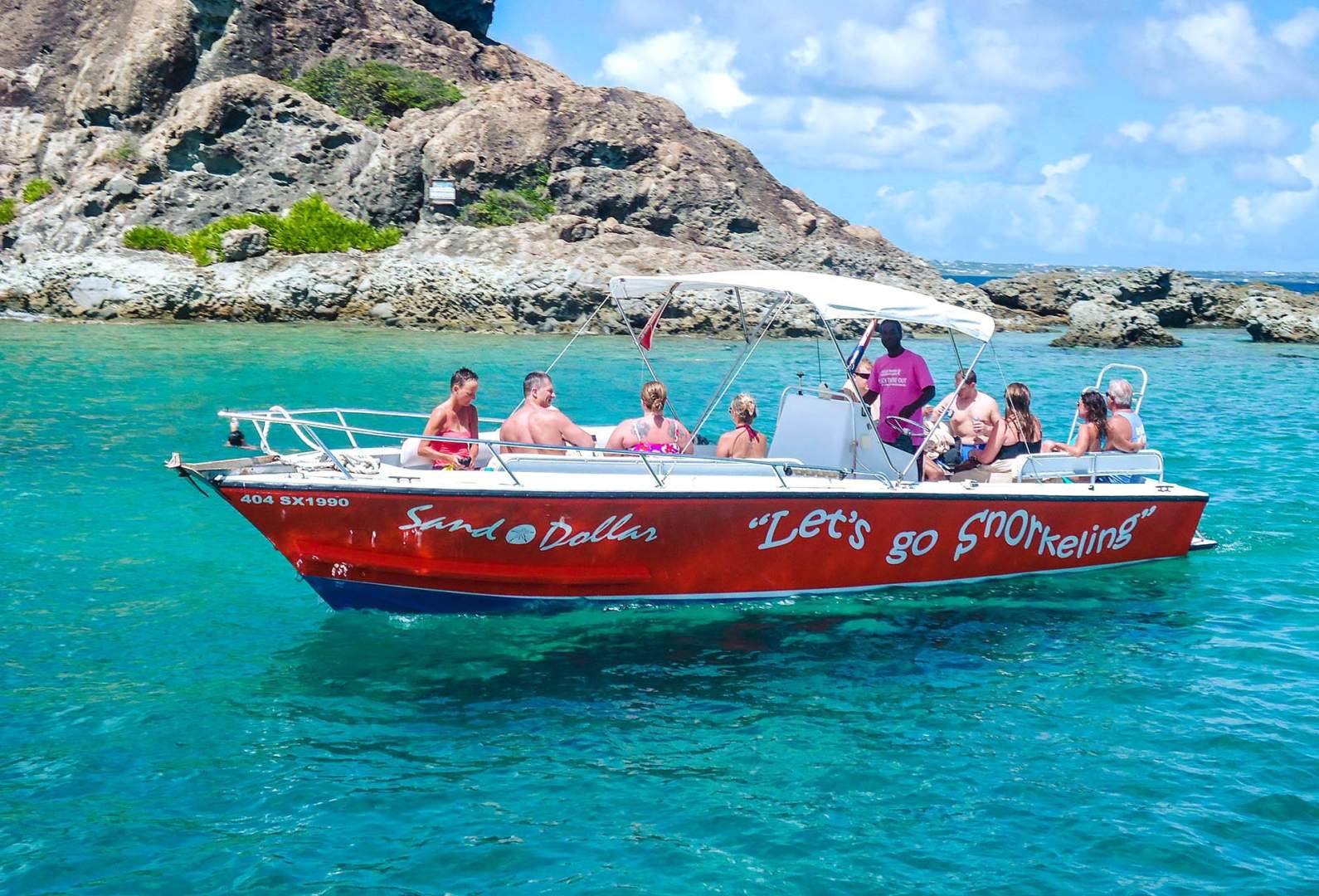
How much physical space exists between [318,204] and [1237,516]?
3315 cm

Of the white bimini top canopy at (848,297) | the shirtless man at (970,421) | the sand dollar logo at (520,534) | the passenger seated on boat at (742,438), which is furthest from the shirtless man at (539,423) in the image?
the shirtless man at (970,421)

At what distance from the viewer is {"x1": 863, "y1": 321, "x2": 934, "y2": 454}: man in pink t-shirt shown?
11.0 m

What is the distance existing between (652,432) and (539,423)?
0.98 metres

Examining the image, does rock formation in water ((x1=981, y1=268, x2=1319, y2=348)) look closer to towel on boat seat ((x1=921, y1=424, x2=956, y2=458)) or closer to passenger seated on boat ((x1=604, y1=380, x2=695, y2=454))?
towel on boat seat ((x1=921, y1=424, x2=956, y2=458))

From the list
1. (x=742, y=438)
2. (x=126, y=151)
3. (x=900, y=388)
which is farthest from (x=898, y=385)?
(x=126, y=151)

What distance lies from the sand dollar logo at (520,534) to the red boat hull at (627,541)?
12 millimetres

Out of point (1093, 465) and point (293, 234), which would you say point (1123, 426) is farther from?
point (293, 234)

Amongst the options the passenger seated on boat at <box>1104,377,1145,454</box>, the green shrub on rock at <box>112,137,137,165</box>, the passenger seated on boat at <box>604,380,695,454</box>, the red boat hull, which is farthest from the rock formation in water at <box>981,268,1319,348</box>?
the passenger seated on boat at <box>604,380,695,454</box>

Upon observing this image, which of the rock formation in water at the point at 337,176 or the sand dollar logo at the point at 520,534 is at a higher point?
the rock formation in water at the point at 337,176

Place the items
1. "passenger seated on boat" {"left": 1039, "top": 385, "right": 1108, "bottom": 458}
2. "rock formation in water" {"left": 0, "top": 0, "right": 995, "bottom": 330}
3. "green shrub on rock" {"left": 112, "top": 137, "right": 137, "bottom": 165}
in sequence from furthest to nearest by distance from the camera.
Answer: "green shrub on rock" {"left": 112, "top": 137, "right": 137, "bottom": 165} → "rock formation in water" {"left": 0, "top": 0, "right": 995, "bottom": 330} → "passenger seated on boat" {"left": 1039, "top": 385, "right": 1108, "bottom": 458}

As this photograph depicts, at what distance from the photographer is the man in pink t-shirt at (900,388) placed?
1097 cm

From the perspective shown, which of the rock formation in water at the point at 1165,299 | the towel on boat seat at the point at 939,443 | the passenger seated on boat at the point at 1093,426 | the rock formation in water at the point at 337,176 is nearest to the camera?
the towel on boat seat at the point at 939,443

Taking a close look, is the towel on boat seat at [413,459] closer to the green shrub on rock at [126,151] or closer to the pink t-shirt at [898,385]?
the pink t-shirt at [898,385]

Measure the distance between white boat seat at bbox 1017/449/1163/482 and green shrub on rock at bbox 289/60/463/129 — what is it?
3914cm
